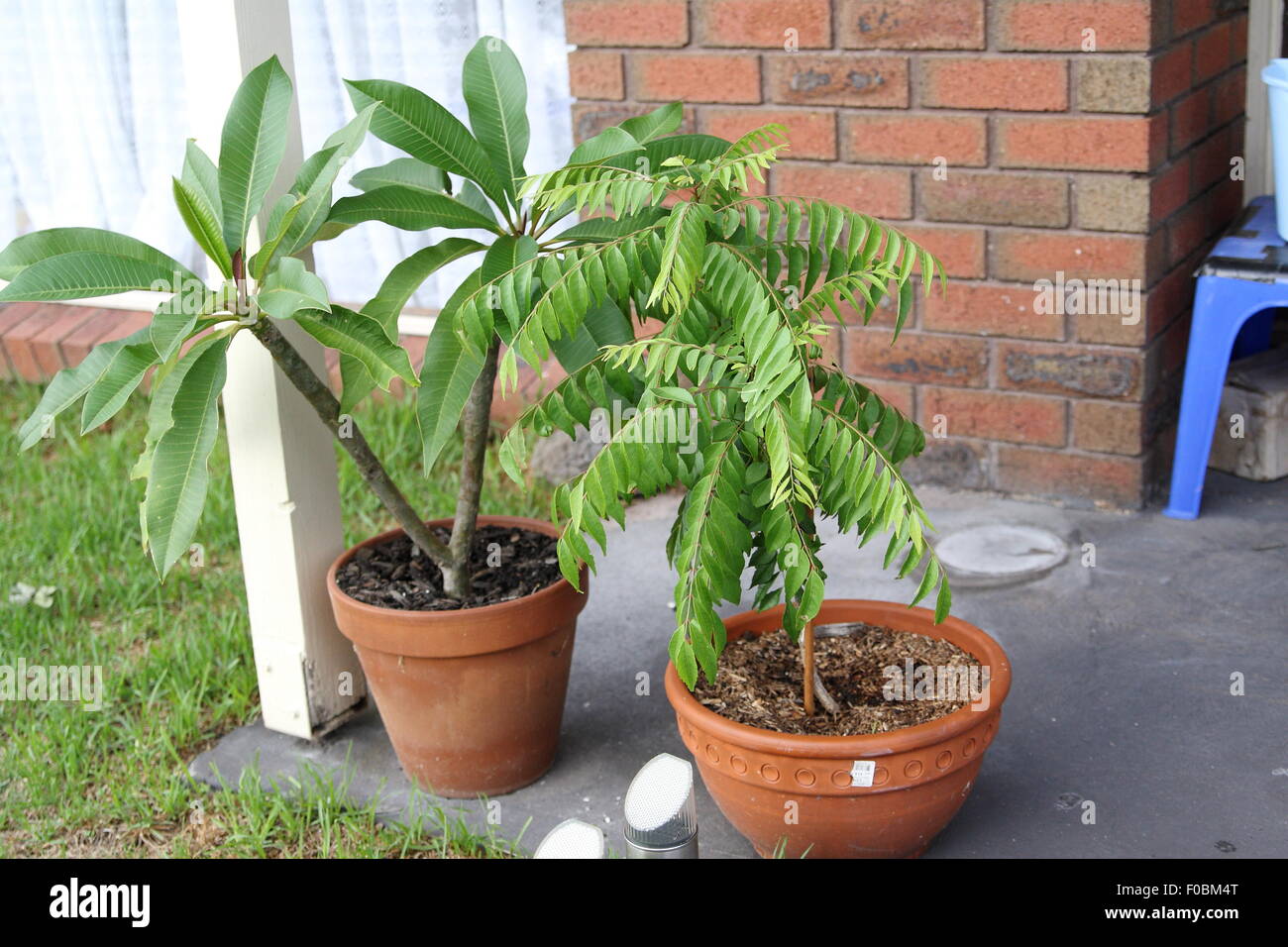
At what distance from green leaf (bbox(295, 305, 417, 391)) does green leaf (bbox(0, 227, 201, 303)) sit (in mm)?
241

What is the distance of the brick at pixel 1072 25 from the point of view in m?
3.43

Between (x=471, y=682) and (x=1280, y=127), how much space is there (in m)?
2.31

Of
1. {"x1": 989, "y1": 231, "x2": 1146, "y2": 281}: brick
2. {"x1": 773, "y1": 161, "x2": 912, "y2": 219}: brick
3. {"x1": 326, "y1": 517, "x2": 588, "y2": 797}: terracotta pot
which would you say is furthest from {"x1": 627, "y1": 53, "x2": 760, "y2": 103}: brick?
{"x1": 326, "y1": 517, "x2": 588, "y2": 797}: terracotta pot

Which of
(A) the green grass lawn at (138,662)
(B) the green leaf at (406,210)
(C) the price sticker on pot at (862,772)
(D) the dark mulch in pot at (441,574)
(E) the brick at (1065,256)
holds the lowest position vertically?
(A) the green grass lawn at (138,662)

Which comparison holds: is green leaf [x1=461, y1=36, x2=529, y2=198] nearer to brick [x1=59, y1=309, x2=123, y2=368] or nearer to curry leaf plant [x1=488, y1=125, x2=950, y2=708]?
curry leaf plant [x1=488, y1=125, x2=950, y2=708]

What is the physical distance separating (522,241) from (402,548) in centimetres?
79

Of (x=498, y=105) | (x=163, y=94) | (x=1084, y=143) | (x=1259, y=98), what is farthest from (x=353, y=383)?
(x=163, y=94)

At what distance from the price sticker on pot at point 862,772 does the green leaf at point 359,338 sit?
1.01 metres

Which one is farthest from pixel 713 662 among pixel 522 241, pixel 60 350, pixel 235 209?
pixel 60 350

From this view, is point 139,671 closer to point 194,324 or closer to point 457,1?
point 194,324

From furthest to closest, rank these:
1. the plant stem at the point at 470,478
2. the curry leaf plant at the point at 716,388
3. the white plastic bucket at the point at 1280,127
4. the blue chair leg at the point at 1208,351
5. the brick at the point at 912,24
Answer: the brick at the point at 912,24
the blue chair leg at the point at 1208,351
the white plastic bucket at the point at 1280,127
the plant stem at the point at 470,478
the curry leaf plant at the point at 716,388

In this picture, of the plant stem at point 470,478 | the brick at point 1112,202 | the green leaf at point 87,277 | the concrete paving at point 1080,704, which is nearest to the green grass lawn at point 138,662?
the concrete paving at point 1080,704

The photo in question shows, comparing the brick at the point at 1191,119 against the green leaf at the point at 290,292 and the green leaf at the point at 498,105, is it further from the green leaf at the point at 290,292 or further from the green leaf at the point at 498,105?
the green leaf at the point at 290,292

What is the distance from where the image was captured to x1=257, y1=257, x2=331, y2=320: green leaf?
2.37 meters
